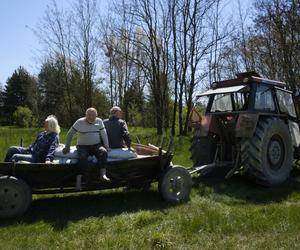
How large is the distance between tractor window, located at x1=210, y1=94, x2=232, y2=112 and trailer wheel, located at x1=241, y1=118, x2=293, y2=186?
1420 millimetres

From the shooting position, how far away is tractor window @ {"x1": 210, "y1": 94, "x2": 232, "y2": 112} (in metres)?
11.1

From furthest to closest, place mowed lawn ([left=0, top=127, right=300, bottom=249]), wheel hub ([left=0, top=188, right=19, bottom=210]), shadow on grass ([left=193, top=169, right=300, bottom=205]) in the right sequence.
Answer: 1. shadow on grass ([left=193, top=169, right=300, bottom=205])
2. wheel hub ([left=0, top=188, right=19, bottom=210])
3. mowed lawn ([left=0, top=127, right=300, bottom=249])

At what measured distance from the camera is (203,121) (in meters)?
10.4

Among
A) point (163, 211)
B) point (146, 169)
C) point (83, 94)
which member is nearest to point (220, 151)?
point (146, 169)

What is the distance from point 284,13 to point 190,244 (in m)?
15.0

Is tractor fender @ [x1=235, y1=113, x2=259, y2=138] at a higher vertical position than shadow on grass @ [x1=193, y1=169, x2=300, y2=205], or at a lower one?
higher

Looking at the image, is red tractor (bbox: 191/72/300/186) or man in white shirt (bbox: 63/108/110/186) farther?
red tractor (bbox: 191/72/300/186)

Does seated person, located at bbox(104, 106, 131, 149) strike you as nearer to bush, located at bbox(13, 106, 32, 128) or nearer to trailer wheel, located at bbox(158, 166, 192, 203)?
trailer wheel, located at bbox(158, 166, 192, 203)

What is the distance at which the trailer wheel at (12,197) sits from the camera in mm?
6758

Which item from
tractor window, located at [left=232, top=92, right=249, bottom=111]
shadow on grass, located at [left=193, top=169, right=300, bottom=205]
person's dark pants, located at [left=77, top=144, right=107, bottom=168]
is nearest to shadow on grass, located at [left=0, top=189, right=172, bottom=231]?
person's dark pants, located at [left=77, top=144, right=107, bottom=168]

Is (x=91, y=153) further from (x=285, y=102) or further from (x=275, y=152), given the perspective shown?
(x=285, y=102)

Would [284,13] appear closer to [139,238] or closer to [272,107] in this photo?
[272,107]

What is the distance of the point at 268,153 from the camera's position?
32.1ft

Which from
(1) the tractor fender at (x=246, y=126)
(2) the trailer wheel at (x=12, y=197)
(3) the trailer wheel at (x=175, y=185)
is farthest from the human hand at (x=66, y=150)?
(1) the tractor fender at (x=246, y=126)
